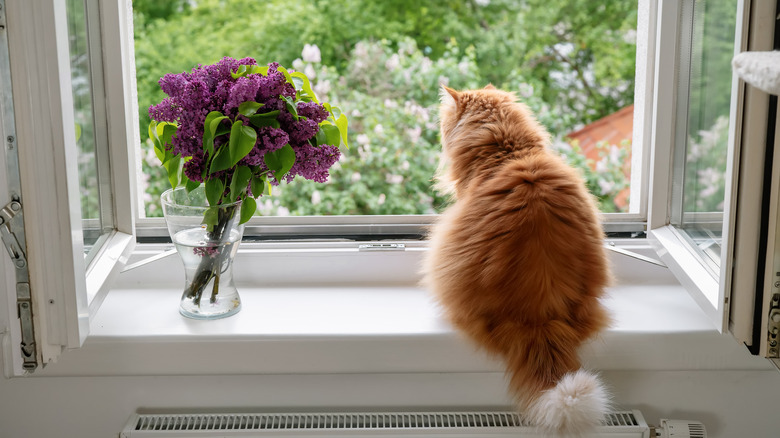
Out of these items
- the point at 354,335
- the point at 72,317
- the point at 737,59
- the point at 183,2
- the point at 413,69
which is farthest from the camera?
the point at 183,2

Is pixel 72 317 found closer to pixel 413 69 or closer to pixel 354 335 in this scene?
pixel 354 335

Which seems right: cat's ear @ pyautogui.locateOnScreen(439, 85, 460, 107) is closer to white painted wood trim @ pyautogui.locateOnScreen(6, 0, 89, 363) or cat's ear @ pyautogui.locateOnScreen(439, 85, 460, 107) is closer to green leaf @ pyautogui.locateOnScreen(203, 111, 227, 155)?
green leaf @ pyautogui.locateOnScreen(203, 111, 227, 155)

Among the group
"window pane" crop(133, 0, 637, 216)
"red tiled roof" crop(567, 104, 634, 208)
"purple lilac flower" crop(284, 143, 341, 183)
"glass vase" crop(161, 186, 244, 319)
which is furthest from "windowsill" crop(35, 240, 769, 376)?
"red tiled roof" crop(567, 104, 634, 208)

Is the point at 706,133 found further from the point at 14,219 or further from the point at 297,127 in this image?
the point at 14,219

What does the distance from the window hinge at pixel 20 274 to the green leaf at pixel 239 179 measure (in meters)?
0.30

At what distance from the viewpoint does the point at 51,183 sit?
2.95ft

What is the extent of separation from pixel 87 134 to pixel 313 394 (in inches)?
22.3

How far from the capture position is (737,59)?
28.0 inches

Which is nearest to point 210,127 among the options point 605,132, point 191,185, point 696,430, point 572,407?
point 191,185

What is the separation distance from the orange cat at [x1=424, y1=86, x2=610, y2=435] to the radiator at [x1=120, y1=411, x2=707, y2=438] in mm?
160

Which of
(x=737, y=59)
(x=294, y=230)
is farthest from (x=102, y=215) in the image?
(x=737, y=59)

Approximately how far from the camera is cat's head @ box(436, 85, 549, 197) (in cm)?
126

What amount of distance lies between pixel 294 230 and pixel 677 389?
778 millimetres

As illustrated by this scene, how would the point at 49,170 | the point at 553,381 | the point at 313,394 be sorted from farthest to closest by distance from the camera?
1. the point at 313,394
2. the point at 553,381
3. the point at 49,170
